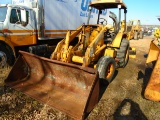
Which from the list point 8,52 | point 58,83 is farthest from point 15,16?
point 58,83

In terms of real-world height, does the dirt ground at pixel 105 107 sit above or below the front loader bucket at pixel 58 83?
below

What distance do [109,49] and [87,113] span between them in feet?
9.70

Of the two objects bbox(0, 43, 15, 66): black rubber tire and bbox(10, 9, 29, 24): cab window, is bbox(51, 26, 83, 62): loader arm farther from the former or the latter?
bbox(10, 9, 29, 24): cab window

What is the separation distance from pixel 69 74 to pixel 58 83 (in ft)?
1.47

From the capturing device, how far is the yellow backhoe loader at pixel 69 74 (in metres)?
3.67

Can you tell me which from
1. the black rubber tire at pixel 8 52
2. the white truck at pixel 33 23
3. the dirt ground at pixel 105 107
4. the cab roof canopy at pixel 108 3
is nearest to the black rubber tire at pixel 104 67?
the dirt ground at pixel 105 107

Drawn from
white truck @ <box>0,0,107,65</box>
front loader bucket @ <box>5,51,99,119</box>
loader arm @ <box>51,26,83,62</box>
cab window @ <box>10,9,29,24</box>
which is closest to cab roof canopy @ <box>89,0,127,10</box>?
loader arm @ <box>51,26,83,62</box>

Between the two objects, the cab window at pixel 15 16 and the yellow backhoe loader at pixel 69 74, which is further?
the cab window at pixel 15 16

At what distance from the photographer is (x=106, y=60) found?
16.4 ft

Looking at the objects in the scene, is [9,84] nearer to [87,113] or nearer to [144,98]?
[87,113]

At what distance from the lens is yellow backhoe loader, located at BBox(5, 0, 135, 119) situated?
367 centimetres

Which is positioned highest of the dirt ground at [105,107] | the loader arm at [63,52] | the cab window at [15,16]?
the cab window at [15,16]

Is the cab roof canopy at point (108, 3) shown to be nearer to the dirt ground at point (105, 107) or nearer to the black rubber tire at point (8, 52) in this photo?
the dirt ground at point (105, 107)

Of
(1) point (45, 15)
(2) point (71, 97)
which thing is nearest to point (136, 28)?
(1) point (45, 15)
